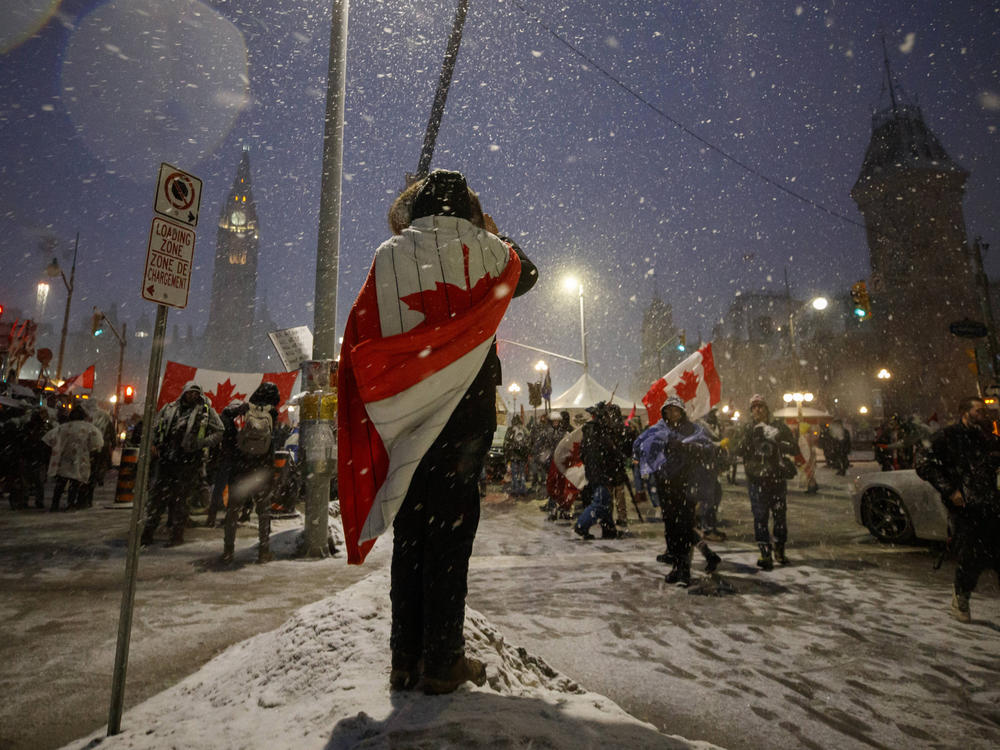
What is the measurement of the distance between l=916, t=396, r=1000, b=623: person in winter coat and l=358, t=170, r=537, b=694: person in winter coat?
4.39 m

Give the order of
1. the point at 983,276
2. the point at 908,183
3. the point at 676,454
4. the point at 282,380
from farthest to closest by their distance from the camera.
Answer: the point at 908,183 → the point at 983,276 → the point at 282,380 → the point at 676,454

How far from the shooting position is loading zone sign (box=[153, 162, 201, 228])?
8.70 feet

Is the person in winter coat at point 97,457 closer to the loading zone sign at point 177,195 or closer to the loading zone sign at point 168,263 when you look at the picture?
the loading zone sign at point 168,263

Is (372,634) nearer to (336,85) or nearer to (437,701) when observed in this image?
(437,701)

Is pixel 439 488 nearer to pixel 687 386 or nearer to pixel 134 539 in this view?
pixel 134 539

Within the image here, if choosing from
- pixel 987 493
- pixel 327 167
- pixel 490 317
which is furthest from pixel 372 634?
pixel 327 167

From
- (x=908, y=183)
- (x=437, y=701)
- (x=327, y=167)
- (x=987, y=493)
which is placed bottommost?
(x=437, y=701)

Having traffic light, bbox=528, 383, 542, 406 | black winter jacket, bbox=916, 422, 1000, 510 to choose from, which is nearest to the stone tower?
traffic light, bbox=528, 383, 542, 406

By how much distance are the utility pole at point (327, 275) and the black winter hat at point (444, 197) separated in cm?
455

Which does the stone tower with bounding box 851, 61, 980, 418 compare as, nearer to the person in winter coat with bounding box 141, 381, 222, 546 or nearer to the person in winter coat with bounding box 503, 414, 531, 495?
the person in winter coat with bounding box 503, 414, 531, 495

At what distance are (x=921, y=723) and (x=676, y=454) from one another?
125 inches

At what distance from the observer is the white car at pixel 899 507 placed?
7117mm

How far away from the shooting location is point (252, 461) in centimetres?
620

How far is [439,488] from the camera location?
209cm
